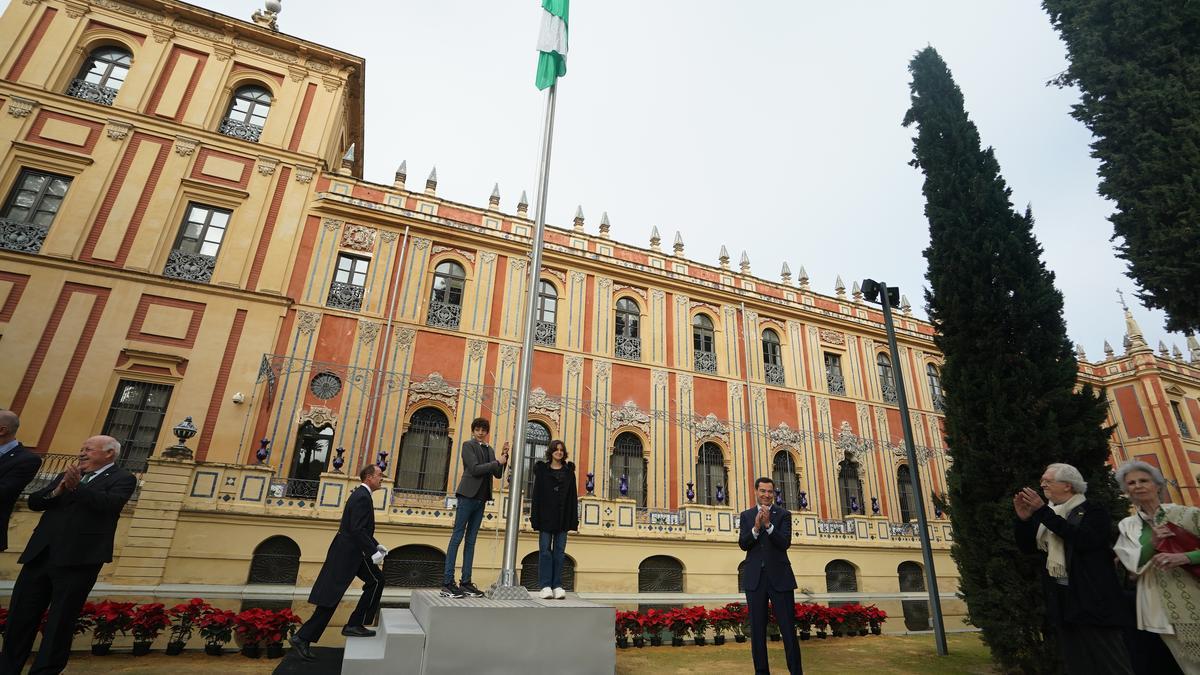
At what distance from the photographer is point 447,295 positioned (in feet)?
51.6

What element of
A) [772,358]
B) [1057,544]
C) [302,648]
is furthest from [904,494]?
[302,648]

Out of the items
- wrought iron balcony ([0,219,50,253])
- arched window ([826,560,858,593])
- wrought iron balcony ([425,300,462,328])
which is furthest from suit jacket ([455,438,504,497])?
wrought iron balcony ([0,219,50,253])

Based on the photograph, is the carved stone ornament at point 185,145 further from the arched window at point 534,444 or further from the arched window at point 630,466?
the arched window at point 630,466

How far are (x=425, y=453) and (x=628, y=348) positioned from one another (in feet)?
22.7

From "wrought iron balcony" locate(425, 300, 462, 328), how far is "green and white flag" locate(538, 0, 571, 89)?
28.4 ft

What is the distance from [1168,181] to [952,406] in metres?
4.07

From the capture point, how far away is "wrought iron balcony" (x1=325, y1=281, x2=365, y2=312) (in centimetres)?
1437

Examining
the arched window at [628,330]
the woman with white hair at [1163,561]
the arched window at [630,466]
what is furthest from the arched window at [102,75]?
the woman with white hair at [1163,561]

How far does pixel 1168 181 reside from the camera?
7.37m

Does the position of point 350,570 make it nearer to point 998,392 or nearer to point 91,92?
point 998,392

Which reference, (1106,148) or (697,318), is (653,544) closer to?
(697,318)

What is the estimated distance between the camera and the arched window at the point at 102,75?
1423 centimetres

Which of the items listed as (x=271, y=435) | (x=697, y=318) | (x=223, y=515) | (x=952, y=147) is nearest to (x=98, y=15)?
(x=271, y=435)

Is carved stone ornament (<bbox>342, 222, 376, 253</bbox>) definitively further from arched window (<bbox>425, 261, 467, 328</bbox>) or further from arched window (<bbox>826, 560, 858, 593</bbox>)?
arched window (<bbox>826, 560, 858, 593</bbox>)
